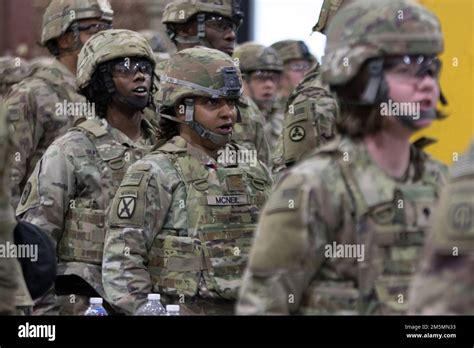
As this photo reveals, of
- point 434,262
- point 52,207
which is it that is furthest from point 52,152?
point 434,262

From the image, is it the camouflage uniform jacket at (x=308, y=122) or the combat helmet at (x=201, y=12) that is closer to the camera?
the camouflage uniform jacket at (x=308, y=122)

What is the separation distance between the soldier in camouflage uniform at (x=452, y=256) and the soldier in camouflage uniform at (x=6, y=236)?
5.29 feet

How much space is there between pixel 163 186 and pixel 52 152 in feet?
4.45

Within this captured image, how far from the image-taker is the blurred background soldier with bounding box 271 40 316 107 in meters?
18.1

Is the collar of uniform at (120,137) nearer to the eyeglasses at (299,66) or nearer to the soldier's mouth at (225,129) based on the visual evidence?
the soldier's mouth at (225,129)

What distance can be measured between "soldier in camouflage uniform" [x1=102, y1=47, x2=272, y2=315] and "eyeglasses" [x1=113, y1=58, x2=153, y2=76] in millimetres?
1310

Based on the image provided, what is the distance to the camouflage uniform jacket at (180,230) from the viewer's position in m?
9.98

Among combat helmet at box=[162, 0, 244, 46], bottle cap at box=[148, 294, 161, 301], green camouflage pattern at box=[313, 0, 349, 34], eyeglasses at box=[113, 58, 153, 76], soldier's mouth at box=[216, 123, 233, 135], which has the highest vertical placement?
combat helmet at box=[162, 0, 244, 46]

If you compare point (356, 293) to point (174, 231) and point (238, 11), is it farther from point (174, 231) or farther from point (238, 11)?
point (238, 11)

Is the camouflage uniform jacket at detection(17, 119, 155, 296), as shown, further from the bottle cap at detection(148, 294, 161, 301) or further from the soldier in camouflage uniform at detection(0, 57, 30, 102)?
the soldier in camouflage uniform at detection(0, 57, 30, 102)

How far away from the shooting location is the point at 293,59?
1822 cm

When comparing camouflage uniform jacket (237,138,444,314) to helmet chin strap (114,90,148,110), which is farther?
helmet chin strap (114,90,148,110)
